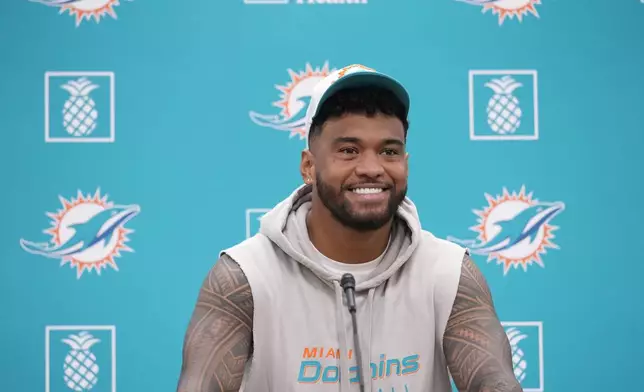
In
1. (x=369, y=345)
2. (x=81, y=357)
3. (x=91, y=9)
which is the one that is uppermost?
(x=91, y=9)

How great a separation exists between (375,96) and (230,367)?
535 mm

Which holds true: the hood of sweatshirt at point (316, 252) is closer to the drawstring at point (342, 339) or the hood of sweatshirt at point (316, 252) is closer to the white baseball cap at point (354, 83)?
the drawstring at point (342, 339)

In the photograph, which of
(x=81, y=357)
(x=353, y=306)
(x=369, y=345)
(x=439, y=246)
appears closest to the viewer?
(x=353, y=306)

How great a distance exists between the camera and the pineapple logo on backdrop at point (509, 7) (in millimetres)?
2123

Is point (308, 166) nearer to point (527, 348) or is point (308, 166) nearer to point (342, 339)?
point (342, 339)

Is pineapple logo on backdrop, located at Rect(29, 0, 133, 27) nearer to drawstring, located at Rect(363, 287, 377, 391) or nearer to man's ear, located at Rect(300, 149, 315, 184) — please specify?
man's ear, located at Rect(300, 149, 315, 184)

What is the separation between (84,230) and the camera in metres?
2.10

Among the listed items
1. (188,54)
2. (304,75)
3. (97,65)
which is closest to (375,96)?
(304,75)

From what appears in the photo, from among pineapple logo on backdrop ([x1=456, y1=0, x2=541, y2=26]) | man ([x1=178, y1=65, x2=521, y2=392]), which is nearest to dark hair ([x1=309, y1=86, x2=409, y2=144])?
man ([x1=178, y1=65, x2=521, y2=392])

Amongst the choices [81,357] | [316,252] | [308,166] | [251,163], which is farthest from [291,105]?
[81,357]

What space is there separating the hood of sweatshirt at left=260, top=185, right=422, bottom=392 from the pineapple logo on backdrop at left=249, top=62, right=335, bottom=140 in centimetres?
63

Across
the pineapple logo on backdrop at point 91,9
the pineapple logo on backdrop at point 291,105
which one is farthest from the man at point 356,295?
the pineapple logo on backdrop at point 91,9

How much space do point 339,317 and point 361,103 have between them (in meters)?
0.38

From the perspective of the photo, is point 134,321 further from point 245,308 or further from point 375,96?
point 375,96
